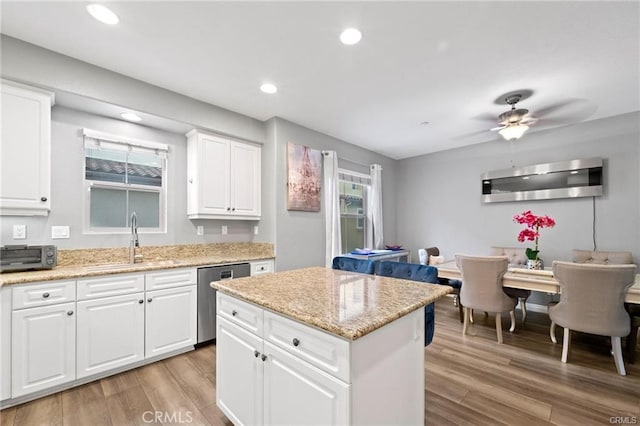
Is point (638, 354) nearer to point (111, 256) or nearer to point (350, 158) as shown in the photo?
point (350, 158)

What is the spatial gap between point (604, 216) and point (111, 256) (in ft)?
19.6

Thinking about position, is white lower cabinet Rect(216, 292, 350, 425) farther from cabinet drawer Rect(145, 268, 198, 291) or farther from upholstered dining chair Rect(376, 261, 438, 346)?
cabinet drawer Rect(145, 268, 198, 291)

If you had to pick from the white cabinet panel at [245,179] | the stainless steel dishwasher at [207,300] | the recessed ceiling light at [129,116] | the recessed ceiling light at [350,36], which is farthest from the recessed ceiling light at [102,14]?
the stainless steel dishwasher at [207,300]

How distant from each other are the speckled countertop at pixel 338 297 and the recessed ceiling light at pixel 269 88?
74.9 inches

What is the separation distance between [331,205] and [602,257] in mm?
3465

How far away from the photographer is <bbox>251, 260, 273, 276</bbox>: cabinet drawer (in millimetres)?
3248

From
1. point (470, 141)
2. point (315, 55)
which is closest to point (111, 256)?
point (315, 55)

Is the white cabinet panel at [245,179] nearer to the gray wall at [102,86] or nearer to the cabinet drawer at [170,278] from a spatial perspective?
the gray wall at [102,86]

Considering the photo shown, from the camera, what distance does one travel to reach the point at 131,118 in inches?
114

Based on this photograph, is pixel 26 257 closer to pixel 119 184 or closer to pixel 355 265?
pixel 119 184

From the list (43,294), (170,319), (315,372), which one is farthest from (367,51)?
(43,294)

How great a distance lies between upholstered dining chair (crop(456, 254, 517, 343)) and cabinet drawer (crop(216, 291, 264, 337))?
8.32ft

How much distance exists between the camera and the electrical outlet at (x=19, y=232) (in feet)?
7.58

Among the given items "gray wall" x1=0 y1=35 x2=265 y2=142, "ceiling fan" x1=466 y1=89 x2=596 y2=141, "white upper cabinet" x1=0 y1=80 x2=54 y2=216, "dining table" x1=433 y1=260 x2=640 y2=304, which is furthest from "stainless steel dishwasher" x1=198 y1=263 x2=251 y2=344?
"ceiling fan" x1=466 y1=89 x2=596 y2=141
